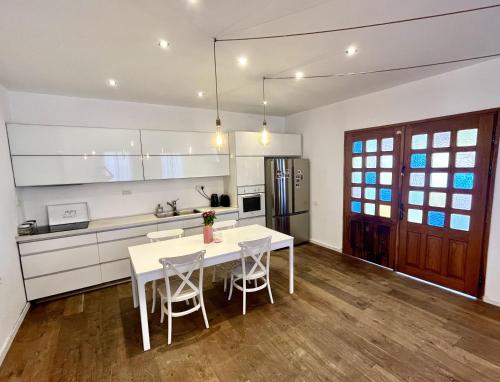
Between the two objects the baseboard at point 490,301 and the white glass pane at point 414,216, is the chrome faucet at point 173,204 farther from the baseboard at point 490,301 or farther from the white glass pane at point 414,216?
the baseboard at point 490,301

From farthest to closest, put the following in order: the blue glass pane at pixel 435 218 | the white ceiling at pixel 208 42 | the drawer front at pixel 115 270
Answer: the drawer front at pixel 115 270, the blue glass pane at pixel 435 218, the white ceiling at pixel 208 42

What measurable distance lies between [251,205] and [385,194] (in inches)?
88.0

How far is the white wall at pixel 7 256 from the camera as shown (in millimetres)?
2326

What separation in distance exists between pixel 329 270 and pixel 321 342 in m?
1.61

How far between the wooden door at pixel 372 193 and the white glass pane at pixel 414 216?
170mm

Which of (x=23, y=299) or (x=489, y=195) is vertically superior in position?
(x=489, y=195)

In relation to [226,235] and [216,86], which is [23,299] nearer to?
[226,235]

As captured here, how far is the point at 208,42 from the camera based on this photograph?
2018 mm

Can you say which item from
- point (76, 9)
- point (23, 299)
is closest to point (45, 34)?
point (76, 9)

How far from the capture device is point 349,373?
6.24 ft

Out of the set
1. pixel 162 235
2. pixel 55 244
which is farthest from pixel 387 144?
pixel 55 244

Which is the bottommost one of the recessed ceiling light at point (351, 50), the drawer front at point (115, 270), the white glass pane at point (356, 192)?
the drawer front at point (115, 270)

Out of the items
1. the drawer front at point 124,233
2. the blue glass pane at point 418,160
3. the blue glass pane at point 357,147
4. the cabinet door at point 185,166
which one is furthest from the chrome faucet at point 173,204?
the blue glass pane at point 418,160

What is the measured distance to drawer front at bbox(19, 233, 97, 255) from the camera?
9.36 feet
